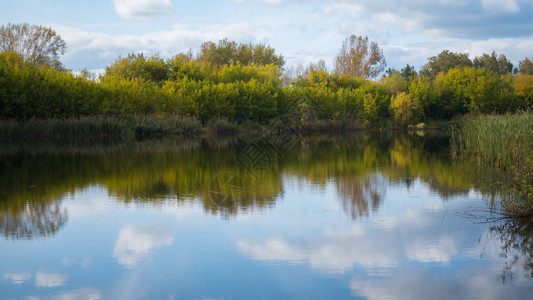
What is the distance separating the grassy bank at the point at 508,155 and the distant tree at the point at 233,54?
54.1 metres

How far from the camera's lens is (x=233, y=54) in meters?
71.8

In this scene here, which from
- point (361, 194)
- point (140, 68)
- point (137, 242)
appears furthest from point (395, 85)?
point (137, 242)

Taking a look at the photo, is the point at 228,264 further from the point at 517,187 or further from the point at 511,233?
the point at 517,187

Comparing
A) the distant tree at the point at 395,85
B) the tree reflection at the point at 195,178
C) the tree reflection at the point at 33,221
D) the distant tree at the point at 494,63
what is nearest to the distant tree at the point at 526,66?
the distant tree at the point at 494,63

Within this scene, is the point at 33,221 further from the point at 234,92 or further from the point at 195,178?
the point at 234,92

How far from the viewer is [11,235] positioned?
7684mm

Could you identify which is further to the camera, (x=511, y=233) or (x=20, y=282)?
(x=511, y=233)

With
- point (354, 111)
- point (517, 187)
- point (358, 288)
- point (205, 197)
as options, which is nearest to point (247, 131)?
point (354, 111)

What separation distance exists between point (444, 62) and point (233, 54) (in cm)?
3492

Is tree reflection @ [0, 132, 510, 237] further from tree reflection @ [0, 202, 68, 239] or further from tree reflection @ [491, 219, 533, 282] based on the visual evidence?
tree reflection @ [491, 219, 533, 282]

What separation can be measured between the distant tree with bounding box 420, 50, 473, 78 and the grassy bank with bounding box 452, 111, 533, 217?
69.0 m

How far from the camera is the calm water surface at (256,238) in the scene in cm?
563

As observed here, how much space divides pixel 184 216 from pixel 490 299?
5092 mm

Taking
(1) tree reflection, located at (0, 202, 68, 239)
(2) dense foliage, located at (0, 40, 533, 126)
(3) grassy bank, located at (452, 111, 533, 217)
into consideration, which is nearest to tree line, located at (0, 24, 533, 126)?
(2) dense foliage, located at (0, 40, 533, 126)
